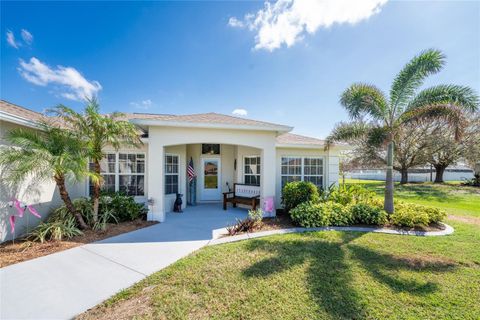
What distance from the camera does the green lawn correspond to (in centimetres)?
313

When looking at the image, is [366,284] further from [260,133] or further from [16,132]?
[16,132]

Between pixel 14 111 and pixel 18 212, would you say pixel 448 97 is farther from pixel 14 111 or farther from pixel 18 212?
pixel 18 212

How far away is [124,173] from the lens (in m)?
8.96

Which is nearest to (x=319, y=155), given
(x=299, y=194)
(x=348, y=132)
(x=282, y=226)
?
(x=348, y=132)

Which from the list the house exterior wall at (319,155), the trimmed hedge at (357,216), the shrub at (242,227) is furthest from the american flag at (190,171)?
the trimmed hedge at (357,216)

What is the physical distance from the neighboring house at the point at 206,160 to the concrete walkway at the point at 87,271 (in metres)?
2.26

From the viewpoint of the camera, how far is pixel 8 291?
3615mm

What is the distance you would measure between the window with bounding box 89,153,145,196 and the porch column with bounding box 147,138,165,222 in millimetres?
1469

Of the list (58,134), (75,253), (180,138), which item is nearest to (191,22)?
(180,138)

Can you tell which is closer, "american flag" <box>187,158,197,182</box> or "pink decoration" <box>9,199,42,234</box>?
"pink decoration" <box>9,199,42,234</box>

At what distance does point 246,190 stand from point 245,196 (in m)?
0.31

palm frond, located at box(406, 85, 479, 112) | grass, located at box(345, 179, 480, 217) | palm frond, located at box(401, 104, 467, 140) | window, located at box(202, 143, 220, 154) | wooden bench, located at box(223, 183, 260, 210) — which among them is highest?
palm frond, located at box(406, 85, 479, 112)

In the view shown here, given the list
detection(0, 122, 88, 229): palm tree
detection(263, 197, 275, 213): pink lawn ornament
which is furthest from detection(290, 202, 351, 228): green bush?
detection(0, 122, 88, 229): palm tree

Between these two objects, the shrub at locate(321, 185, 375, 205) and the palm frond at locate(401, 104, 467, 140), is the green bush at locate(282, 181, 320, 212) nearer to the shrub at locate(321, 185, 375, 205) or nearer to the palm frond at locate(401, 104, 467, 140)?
the shrub at locate(321, 185, 375, 205)
